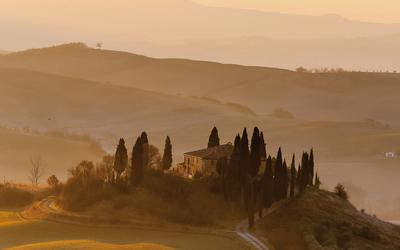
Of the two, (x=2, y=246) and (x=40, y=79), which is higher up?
(x=40, y=79)

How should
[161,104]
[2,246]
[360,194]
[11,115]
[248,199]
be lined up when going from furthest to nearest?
[161,104]
[11,115]
[360,194]
[248,199]
[2,246]

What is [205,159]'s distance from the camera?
56.7 meters

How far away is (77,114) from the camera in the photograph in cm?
16775

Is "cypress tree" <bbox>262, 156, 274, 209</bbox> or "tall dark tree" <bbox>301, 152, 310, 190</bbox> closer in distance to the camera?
"cypress tree" <bbox>262, 156, 274, 209</bbox>

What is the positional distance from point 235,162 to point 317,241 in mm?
12840

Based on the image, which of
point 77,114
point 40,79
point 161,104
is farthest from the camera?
point 40,79

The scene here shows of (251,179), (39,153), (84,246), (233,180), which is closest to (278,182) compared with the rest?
(251,179)

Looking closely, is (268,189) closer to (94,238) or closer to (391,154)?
(94,238)

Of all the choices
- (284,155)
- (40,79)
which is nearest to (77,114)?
(40,79)

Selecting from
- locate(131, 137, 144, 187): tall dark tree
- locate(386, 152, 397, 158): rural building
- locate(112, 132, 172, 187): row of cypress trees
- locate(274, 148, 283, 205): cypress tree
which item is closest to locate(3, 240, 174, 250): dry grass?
locate(131, 137, 144, 187): tall dark tree

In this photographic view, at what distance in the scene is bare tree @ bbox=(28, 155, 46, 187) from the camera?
86375mm

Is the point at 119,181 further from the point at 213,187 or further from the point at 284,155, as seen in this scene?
the point at 284,155

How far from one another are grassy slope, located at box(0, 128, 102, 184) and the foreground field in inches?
1662

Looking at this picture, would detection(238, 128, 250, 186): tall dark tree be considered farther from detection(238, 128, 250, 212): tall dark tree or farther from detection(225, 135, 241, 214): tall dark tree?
detection(225, 135, 241, 214): tall dark tree
